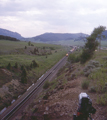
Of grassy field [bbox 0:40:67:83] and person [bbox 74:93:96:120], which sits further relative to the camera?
grassy field [bbox 0:40:67:83]

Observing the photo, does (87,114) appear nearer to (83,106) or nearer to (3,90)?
(83,106)

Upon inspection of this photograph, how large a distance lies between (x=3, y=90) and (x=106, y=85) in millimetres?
16217

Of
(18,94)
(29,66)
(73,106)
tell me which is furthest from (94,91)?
(29,66)

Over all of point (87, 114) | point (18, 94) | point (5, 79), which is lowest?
point (18, 94)

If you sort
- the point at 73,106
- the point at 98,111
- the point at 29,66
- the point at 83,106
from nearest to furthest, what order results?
the point at 83,106 → the point at 98,111 → the point at 73,106 → the point at 29,66

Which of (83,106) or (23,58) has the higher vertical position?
(83,106)

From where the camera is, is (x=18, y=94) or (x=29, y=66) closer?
(x=18, y=94)

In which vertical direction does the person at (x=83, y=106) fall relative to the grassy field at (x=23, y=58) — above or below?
above

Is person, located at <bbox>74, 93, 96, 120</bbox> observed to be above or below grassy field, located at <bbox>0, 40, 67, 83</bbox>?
above

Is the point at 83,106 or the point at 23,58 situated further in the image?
the point at 23,58

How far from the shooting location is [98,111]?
773 centimetres

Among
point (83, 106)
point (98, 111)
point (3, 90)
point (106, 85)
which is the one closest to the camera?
point (83, 106)

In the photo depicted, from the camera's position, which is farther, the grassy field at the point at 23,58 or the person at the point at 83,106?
the grassy field at the point at 23,58

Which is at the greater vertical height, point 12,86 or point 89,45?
point 89,45
